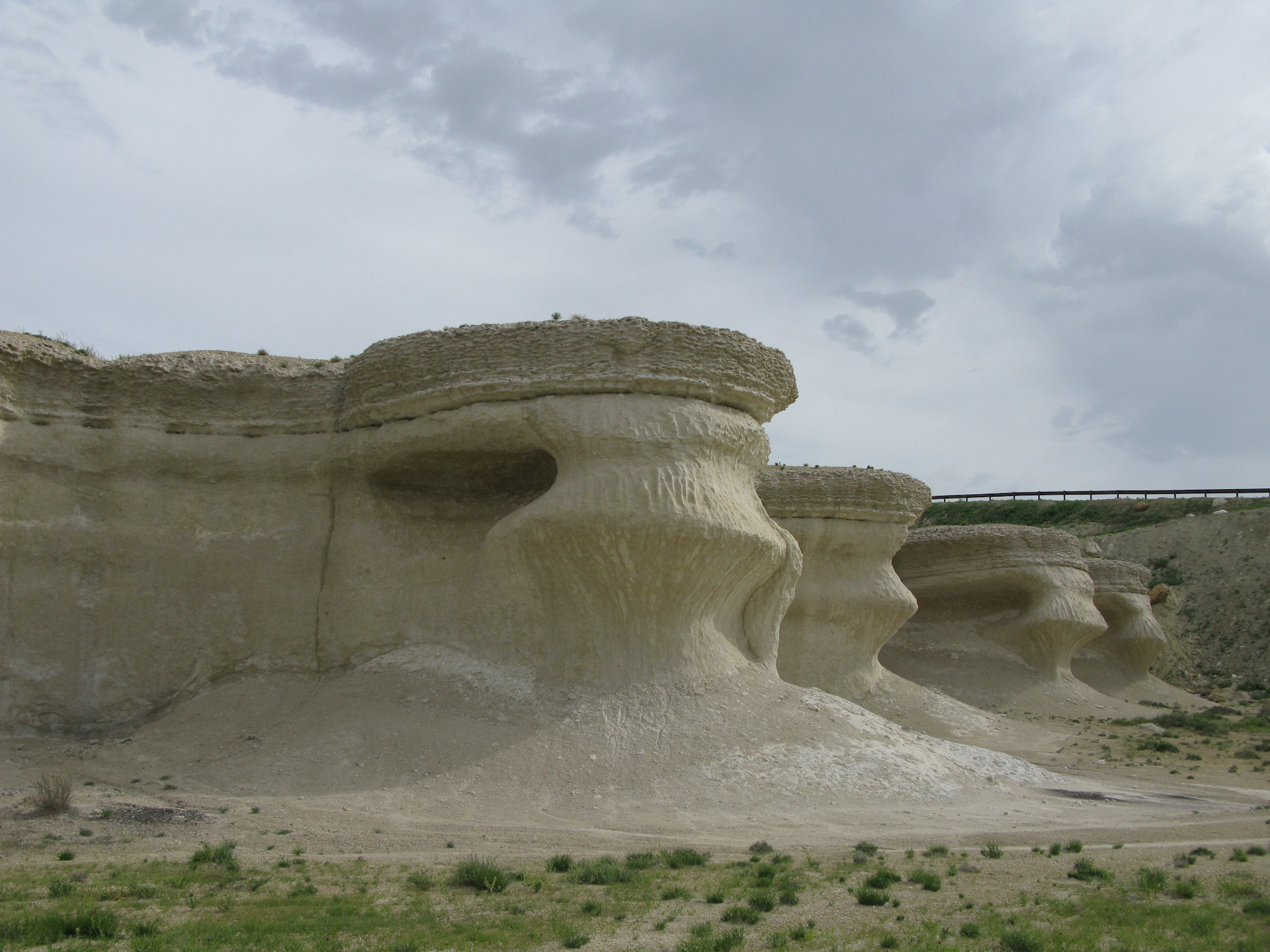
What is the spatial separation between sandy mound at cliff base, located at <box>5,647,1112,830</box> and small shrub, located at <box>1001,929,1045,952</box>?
3.10 m

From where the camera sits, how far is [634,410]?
9.48 m

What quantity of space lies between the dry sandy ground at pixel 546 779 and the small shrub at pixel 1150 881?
3.61 ft

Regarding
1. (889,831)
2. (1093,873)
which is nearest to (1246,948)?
(1093,873)

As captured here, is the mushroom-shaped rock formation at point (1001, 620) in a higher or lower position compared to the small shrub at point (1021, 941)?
higher

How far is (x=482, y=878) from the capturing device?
5.42m

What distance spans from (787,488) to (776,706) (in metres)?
5.61

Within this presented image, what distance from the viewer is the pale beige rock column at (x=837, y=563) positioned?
14.9 meters

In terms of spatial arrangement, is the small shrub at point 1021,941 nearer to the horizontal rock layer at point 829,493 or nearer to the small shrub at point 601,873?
the small shrub at point 601,873

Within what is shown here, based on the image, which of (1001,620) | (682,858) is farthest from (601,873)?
(1001,620)

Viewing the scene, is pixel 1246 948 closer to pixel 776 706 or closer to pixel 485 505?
pixel 776 706

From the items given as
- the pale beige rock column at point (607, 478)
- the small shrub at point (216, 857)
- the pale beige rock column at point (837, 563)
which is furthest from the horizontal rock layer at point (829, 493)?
the small shrub at point (216, 857)

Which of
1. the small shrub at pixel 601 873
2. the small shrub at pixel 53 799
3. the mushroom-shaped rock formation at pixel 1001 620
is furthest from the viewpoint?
the mushroom-shaped rock formation at pixel 1001 620

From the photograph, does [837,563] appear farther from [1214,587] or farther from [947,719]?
[1214,587]

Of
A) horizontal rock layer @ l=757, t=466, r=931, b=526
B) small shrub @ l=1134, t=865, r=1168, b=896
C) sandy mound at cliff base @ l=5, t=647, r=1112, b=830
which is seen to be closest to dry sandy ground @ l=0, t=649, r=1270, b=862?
sandy mound at cliff base @ l=5, t=647, r=1112, b=830
